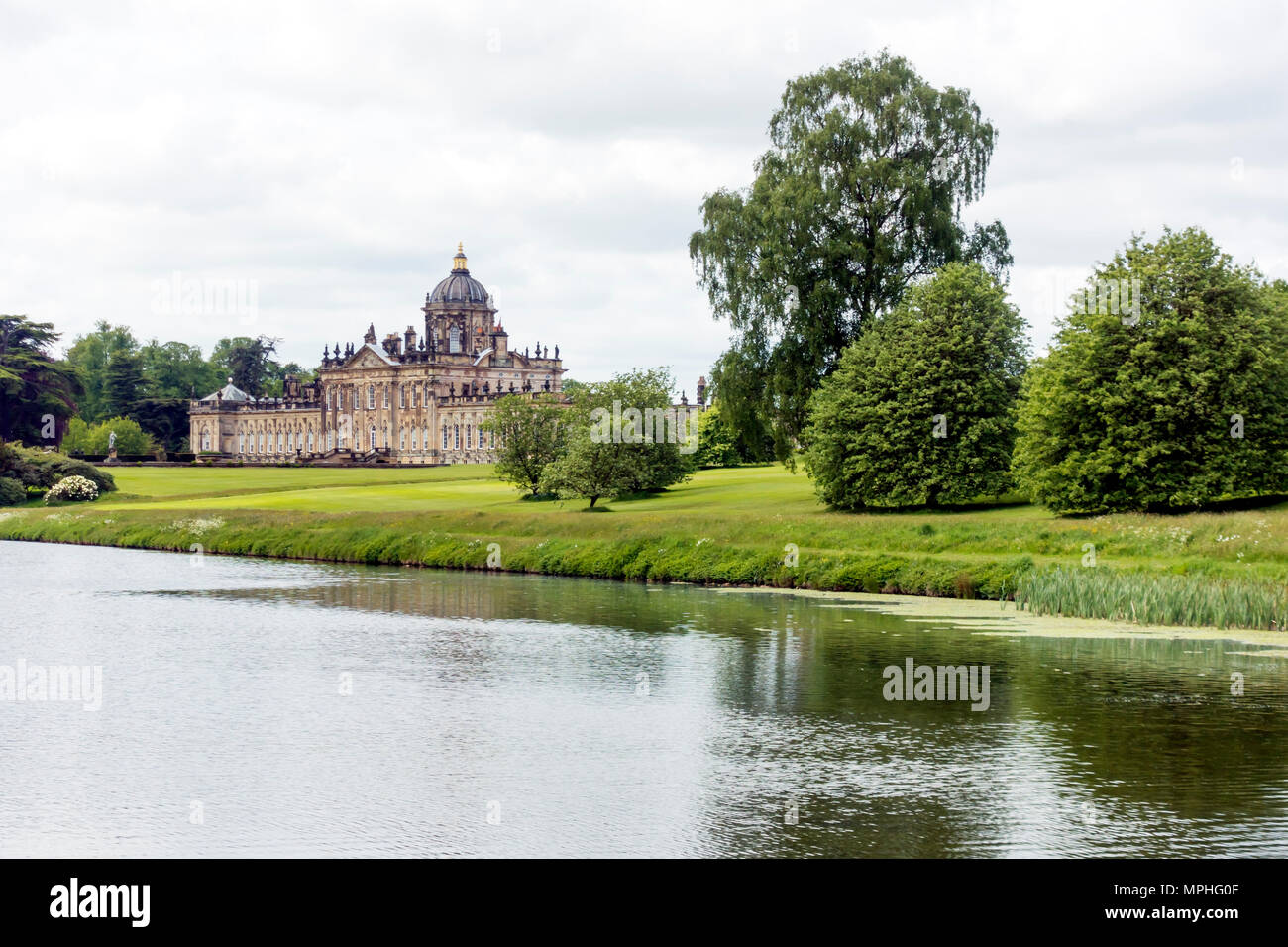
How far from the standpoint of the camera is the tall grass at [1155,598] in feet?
108

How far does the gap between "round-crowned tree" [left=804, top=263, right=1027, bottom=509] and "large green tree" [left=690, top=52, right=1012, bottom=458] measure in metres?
3.25

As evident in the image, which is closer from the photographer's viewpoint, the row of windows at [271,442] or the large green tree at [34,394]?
the large green tree at [34,394]

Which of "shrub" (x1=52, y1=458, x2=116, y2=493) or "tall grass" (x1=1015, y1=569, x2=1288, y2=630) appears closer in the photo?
"tall grass" (x1=1015, y1=569, x2=1288, y2=630)

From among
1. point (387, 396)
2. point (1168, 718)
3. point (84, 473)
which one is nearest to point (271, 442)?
point (387, 396)

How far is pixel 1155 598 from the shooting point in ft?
113

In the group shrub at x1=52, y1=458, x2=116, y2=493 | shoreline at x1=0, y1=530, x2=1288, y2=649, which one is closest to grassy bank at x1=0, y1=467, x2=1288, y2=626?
shoreline at x1=0, y1=530, x2=1288, y2=649

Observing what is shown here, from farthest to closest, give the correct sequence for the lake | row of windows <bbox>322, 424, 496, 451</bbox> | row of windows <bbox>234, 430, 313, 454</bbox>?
1. row of windows <bbox>234, 430, 313, 454</bbox>
2. row of windows <bbox>322, 424, 496, 451</bbox>
3. the lake

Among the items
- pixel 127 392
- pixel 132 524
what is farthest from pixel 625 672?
pixel 127 392

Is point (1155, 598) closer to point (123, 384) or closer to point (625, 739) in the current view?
point (625, 739)

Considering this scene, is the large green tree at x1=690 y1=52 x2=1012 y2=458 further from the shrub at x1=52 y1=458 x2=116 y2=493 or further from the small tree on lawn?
the shrub at x1=52 y1=458 x2=116 y2=493

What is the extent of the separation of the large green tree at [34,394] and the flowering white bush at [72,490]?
44.6 metres

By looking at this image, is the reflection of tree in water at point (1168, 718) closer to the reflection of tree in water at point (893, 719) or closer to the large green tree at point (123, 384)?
the reflection of tree in water at point (893, 719)

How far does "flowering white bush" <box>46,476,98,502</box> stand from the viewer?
86.5m

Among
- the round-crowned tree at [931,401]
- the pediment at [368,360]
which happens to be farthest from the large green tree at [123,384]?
the round-crowned tree at [931,401]
